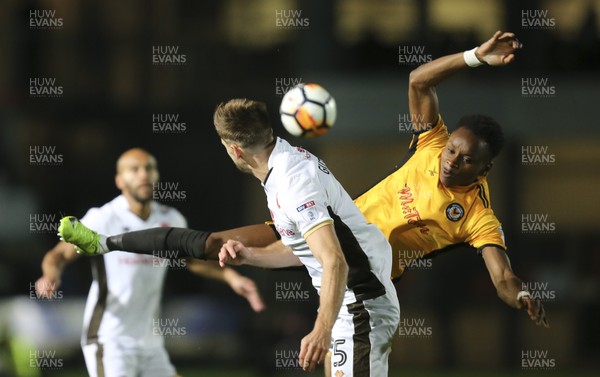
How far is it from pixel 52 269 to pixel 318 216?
308 centimetres

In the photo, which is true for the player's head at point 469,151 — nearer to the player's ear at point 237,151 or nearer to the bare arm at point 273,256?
the bare arm at point 273,256

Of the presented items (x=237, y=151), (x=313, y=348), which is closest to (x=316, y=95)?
(x=237, y=151)

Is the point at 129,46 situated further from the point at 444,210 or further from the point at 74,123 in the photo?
the point at 444,210

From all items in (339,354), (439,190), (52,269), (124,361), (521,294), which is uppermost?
(439,190)

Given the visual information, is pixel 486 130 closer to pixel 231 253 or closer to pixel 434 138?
pixel 434 138

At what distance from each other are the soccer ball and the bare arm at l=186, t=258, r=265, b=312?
116 cm

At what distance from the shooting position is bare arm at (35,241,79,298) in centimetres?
805

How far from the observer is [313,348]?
18.4 ft

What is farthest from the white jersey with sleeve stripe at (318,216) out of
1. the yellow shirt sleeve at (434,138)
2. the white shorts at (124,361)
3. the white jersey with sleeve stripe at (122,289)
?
the white jersey with sleeve stripe at (122,289)

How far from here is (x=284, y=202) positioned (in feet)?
19.9

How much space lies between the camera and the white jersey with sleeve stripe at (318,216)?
5.99 meters

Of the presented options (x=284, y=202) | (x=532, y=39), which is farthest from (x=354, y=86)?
(x=284, y=202)

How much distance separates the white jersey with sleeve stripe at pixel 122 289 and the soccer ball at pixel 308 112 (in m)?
1.53

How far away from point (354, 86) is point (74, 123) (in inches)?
196
